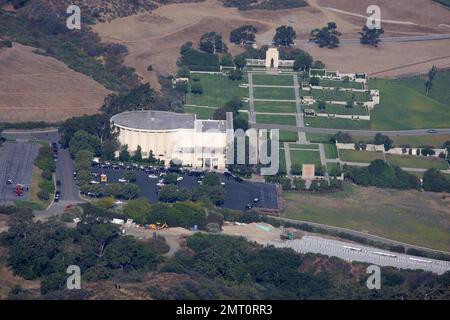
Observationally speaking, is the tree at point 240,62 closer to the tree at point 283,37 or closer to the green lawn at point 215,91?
the green lawn at point 215,91

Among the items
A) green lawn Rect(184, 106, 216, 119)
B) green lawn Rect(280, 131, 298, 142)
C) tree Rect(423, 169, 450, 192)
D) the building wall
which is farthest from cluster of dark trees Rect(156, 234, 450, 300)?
green lawn Rect(184, 106, 216, 119)

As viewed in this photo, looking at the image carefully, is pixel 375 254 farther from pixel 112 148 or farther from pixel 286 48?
pixel 286 48

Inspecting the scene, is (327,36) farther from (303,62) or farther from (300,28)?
(303,62)

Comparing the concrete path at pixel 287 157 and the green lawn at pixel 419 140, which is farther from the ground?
the concrete path at pixel 287 157

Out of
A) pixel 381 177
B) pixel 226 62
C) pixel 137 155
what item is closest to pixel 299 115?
pixel 226 62

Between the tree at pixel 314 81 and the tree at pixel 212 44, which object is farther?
the tree at pixel 212 44

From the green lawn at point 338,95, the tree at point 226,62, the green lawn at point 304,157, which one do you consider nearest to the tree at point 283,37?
the tree at point 226,62

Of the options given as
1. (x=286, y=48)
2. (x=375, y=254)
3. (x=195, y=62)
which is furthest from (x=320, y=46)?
(x=375, y=254)
